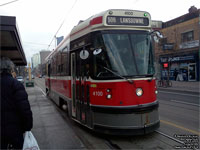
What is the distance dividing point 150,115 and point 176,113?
11.3 ft

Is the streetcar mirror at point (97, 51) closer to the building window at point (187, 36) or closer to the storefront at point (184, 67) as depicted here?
the storefront at point (184, 67)

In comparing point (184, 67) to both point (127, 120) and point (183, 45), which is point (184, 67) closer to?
point (183, 45)

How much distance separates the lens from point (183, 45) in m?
24.7

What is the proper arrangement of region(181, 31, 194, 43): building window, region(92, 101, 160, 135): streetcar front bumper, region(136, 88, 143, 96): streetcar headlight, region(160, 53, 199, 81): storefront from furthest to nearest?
region(181, 31, 194, 43): building window
region(160, 53, 199, 81): storefront
region(136, 88, 143, 96): streetcar headlight
region(92, 101, 160, 135): streetcar front bumper

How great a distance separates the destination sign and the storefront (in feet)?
59.1

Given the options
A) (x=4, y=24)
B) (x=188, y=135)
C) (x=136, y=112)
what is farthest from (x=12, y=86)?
(x=188, y=135)

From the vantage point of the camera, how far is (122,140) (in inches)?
191

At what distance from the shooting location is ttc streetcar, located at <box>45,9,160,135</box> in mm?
4590

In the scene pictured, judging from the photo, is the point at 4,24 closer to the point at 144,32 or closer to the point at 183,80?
the point at 144,32

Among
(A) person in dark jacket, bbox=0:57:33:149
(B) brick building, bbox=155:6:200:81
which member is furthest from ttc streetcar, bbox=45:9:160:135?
(B) brick building, bbox=155:6:200:81

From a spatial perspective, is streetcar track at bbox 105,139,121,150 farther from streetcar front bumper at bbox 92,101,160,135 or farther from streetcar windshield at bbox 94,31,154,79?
streetcar windshield at bbox 94,31,154,79

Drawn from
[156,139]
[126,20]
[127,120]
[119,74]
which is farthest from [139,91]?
[126,20]

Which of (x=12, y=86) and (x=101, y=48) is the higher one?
(x=101, y=48)

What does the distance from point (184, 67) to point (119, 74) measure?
23.1 m
